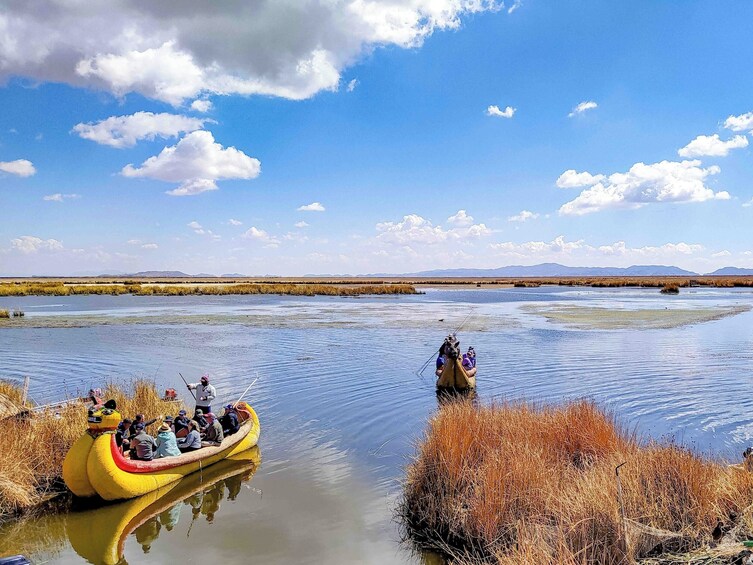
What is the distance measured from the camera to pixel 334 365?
26656 mm

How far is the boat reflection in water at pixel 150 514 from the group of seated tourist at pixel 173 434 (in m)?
0.73

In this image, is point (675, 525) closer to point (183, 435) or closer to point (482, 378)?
point (183, 435)

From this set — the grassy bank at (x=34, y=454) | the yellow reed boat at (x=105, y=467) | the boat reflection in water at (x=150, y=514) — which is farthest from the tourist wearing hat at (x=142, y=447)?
the grassy bank at (x=34, y=454)

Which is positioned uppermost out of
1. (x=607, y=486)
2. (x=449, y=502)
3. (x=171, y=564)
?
(x=607, y=486)

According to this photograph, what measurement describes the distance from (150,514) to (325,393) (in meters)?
10.1

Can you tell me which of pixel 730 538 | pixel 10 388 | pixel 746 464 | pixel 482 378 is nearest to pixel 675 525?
pixel 730 538

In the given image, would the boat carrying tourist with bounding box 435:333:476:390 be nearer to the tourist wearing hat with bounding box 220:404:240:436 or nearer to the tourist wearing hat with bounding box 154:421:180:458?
the tourist wearing hat with bounding box 220:404:240:436

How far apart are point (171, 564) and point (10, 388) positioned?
37.3 feet

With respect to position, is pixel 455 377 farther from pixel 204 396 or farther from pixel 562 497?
pixel 562 497

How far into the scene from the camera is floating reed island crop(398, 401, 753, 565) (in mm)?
7539

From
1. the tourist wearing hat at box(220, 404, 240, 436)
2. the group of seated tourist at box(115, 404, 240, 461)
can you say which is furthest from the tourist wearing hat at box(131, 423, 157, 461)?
the tourist wearing hat at box(220, 404, 240, 436)

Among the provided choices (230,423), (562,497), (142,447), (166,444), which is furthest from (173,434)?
(562,497)

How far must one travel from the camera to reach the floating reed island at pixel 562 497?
24.7ft

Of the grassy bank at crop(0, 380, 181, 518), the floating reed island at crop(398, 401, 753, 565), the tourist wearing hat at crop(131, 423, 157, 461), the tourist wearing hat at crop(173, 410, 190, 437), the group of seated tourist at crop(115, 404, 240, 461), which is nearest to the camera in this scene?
the floating reed island at crop(398, 401, 753, 565)
